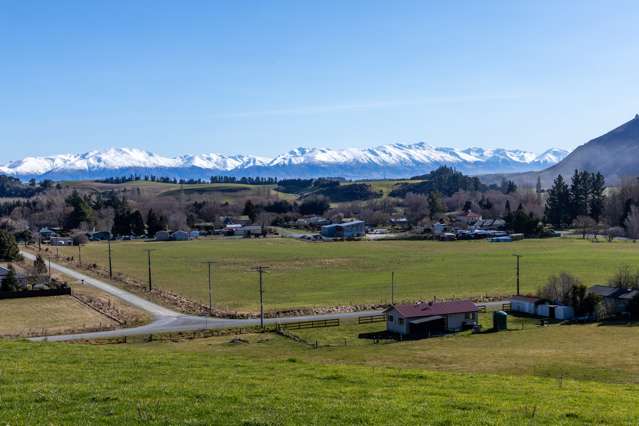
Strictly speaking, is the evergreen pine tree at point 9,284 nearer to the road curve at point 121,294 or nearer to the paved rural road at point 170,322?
the road curve at point 121,294

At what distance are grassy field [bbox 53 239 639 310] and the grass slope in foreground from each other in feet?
114

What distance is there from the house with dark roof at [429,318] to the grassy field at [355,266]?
11210mm

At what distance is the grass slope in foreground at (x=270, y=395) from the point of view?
538 inches

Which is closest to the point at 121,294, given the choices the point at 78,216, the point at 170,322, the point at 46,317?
the point at 46,317

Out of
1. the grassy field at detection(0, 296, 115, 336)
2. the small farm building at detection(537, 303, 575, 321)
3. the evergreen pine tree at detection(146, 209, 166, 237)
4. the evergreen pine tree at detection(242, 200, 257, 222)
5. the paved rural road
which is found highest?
the evergreen pine tree at detection(242, 200, 257, 222)

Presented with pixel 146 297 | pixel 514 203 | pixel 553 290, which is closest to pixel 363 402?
pixel 553 290

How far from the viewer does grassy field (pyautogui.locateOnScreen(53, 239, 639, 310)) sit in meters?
63.7

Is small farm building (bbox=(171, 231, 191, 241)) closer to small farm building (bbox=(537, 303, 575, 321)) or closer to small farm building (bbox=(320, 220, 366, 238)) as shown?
small farm building (bbox=(320, 220, 366, 238))

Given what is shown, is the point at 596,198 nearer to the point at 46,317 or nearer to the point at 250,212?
the point at 250,212

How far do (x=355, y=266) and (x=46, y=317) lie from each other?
45.0m

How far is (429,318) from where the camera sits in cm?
4569

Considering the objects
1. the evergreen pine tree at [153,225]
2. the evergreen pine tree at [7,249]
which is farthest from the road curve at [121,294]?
the evergreen pine tree at [153,225]

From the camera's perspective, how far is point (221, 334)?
4378 centimetres

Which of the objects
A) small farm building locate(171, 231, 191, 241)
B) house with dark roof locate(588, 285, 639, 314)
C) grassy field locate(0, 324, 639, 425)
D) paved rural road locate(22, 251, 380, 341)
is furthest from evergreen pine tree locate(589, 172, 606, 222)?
grassy field locate(0, 324, 639, 425)
